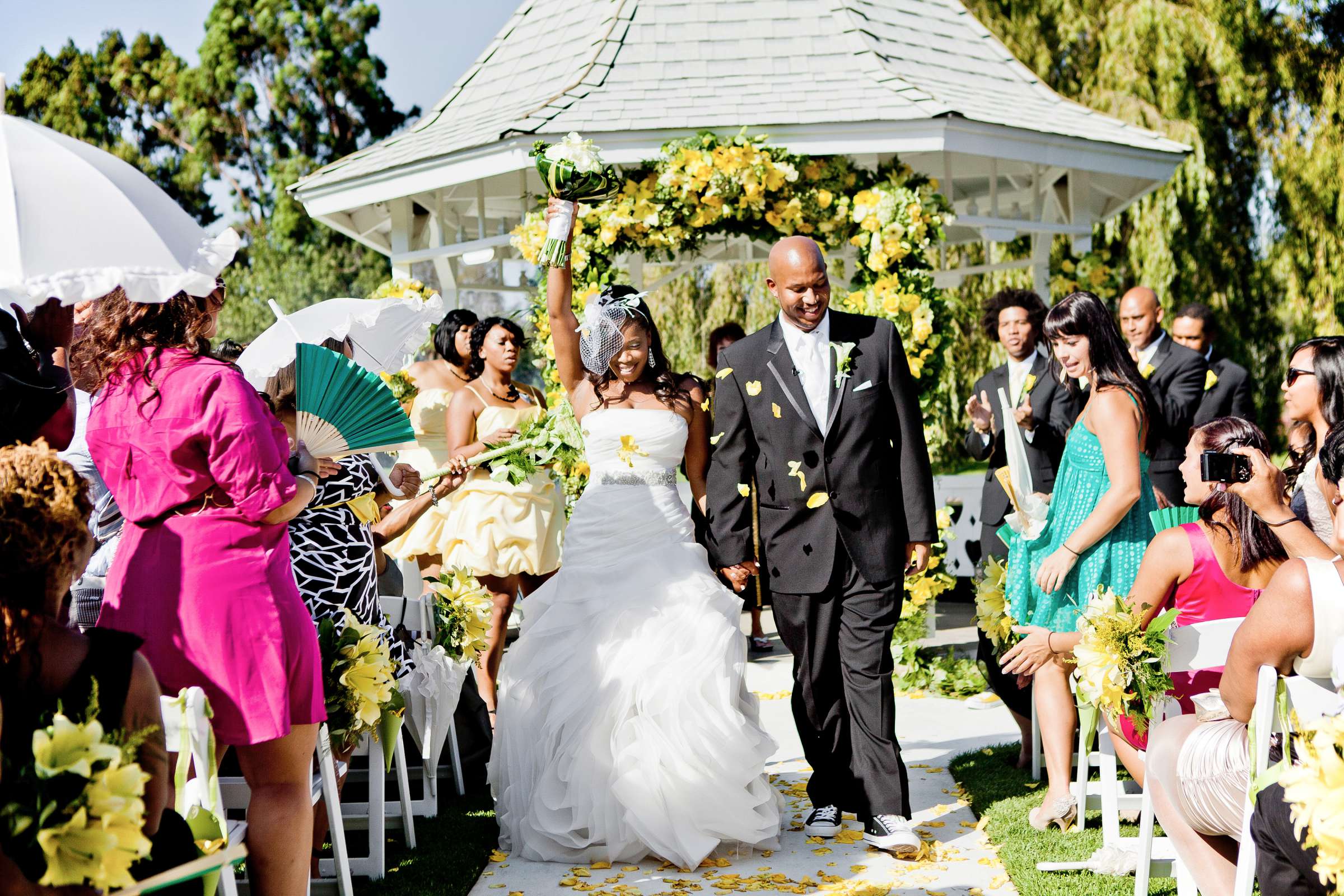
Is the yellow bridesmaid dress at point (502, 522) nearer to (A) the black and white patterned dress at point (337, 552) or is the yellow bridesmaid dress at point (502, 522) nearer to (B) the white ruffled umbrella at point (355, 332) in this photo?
(B) the white ruffled umbrella at point (355, 332)

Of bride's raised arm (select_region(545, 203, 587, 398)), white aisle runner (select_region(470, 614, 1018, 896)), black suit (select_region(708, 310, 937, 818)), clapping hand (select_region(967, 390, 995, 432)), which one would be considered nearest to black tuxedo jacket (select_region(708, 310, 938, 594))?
black suit (select_region(708, 310, 937, 818))

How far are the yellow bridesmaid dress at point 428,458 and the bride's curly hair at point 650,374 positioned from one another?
223cm

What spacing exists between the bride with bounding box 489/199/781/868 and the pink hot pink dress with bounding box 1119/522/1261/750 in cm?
149

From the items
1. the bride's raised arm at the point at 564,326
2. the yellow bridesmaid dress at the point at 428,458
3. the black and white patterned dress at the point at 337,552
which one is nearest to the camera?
the black and white patterned dress at the point at 337,552

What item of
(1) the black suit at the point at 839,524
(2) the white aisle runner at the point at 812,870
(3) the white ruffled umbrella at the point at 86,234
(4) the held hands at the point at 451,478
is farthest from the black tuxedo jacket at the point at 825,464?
(3) the white ruffled umbrella at the point at 86,234

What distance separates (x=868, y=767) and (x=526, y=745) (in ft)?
4.29

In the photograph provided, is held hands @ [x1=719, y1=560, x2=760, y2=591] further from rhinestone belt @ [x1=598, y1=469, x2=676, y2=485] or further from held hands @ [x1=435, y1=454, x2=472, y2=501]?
held hands @ [x1=435, y1=454, x2=472, y2=501]

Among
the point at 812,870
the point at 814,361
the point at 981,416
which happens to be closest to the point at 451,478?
the point at 814,361

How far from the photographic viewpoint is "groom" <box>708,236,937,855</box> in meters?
4.80

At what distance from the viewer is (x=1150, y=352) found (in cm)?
722

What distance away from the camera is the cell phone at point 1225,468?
354 centimetres

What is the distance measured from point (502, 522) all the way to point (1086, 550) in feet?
11.3

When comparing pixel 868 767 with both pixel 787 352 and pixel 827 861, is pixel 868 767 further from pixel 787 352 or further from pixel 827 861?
pixel 787 352

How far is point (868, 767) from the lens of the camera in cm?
477
